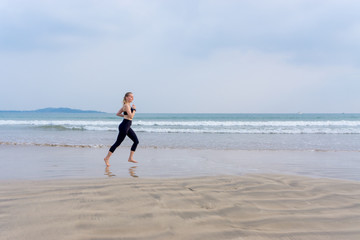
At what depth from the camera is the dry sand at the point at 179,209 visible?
256 cm

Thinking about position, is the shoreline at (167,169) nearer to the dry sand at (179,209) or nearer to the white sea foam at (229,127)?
the dry sand at (179,209)

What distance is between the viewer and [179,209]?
3.23 metres

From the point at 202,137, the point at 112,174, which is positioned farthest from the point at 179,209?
the point at 202,137

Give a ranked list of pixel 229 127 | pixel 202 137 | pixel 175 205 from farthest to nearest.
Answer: pixel 229 127
pixel 202 137
pixel 175 205

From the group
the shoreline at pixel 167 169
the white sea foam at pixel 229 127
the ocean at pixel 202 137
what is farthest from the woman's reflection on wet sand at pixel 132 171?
the white sea foam at pixel 229 127

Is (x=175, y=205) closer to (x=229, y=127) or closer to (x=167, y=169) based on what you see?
(x=167, y=169)

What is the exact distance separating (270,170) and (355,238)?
388 cm

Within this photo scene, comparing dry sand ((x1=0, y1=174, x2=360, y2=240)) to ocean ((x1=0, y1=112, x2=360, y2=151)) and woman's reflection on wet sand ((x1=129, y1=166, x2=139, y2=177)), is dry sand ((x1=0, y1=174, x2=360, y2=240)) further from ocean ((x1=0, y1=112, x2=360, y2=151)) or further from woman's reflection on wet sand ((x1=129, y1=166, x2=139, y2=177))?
ocean ((x1=0, y1=112, x2=360, y2=151))

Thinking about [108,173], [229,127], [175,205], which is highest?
[229,127]

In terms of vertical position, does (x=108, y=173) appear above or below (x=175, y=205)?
below

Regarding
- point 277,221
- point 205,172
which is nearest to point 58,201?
point 277,221

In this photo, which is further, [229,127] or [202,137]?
[229,127]

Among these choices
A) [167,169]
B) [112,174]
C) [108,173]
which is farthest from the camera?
[167,169]

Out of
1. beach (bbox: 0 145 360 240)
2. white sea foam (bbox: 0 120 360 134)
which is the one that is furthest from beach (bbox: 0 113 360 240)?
white sea foam (bbox: 0 120 360 134)
